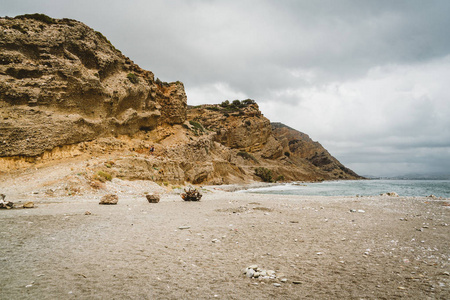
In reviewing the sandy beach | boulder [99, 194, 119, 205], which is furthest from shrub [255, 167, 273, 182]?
the sandy beach

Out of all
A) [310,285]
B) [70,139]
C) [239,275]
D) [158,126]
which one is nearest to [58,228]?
[239,275]

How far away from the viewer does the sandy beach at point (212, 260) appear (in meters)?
3.01

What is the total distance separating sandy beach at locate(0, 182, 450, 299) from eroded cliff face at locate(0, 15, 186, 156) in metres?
13.8

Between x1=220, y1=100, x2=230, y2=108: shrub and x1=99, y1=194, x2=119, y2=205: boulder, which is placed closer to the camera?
x1=99, y1=194, x2=119, y2=205: boulder

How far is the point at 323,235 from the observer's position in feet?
19.9

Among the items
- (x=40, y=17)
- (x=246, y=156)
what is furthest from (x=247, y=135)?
(x=40, y=17)

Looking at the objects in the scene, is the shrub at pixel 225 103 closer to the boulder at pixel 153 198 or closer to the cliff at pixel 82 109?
the cliff at pixel 82 109

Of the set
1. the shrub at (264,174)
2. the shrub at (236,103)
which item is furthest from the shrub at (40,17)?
the shrub at (236,103)

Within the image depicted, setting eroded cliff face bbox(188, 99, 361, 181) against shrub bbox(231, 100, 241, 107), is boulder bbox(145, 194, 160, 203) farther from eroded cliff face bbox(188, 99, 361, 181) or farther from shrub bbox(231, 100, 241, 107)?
shrub bbox(231, 100, 241, 107)

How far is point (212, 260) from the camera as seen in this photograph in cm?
417

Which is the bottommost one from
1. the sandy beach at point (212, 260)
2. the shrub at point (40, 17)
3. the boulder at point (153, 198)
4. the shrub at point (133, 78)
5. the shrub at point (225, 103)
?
the boulder at point (153, 198)

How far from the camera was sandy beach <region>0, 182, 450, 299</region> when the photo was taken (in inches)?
119

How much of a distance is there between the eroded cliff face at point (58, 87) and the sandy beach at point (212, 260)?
45.3 feet

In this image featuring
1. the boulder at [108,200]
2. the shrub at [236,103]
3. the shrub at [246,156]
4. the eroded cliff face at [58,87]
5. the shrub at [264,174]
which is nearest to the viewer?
the boulder at [108,200]
